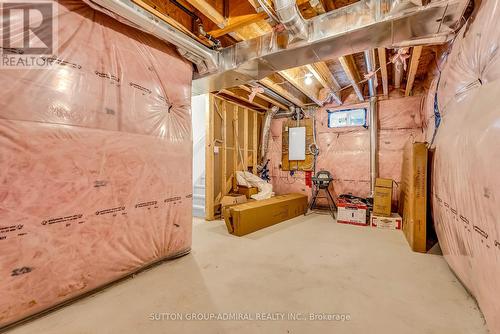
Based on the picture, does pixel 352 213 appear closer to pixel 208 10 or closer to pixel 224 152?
pixel 224 152

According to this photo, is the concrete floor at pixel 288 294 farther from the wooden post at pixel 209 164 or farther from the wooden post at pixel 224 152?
the wooden post at pixel 224 152

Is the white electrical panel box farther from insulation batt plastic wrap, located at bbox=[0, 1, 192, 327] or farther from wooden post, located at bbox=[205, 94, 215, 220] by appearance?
insulation batt plastic wrap, located at bbox=[0, 1, 192, 327]

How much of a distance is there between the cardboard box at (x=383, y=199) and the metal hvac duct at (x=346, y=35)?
2245 mm

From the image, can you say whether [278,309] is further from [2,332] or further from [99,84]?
[99,84]

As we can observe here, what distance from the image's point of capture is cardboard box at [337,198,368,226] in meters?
3.72

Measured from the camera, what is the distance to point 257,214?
11.1 feet

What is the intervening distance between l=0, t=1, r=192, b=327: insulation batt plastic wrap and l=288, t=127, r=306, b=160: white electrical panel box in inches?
130

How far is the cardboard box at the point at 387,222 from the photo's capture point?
3.43 metres

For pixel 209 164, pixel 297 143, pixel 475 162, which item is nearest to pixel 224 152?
pixel 209 164

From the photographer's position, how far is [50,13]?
152 centimetres

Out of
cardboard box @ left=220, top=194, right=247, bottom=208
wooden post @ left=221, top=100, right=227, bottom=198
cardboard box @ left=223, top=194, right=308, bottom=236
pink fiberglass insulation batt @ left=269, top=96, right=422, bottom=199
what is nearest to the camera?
cardboard box @ left=223, top=194, right=308, bottom=236

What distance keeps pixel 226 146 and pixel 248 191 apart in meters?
1.03

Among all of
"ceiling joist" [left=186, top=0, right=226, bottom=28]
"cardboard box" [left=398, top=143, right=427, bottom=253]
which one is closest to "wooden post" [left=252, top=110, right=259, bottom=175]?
"ceiling joist" [left=186, top=0, right=226, bottom=28]

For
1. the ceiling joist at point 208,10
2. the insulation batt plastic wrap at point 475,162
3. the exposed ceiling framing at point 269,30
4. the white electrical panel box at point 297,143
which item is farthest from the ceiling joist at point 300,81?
the insulation batt plastic wrap at point 475,162
